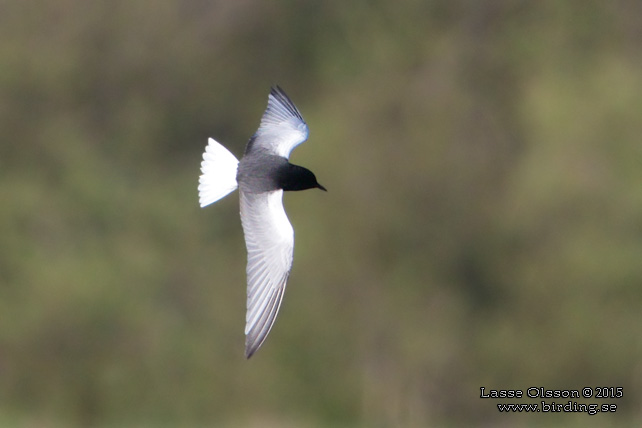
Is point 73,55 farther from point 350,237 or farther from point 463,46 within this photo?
point 350,237

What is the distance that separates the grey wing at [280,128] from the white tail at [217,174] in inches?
5.8

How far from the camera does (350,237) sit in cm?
1680

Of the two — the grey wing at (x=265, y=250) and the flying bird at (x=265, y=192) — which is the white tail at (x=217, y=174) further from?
the grey wing at (x=265, y=250)

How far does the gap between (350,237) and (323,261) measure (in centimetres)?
51

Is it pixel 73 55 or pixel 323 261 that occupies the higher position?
pixel 73 55

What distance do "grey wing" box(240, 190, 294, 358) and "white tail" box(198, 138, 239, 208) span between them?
374mm

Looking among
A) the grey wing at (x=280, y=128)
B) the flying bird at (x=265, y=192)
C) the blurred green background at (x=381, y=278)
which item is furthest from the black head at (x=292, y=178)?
the blurred green background at (x=381, y=278)

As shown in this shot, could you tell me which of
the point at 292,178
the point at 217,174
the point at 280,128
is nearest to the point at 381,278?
the point at 280,128

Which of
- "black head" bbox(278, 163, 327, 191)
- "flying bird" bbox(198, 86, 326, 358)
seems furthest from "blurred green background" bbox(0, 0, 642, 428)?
"black head" bbox(278, 163, 327, 191)

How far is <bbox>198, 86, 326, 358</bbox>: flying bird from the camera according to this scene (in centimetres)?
648

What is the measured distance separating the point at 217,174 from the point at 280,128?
0.52m

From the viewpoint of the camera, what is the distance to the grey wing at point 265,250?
6.47 meters

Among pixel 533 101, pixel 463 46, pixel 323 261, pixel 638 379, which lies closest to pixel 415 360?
pixel 323 261

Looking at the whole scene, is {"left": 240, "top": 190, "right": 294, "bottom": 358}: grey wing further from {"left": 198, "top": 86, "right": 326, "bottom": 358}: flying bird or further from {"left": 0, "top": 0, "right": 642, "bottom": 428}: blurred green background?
{"left": 0, "top": 0, "right": 642, "bottom": 428}: blurred green background
